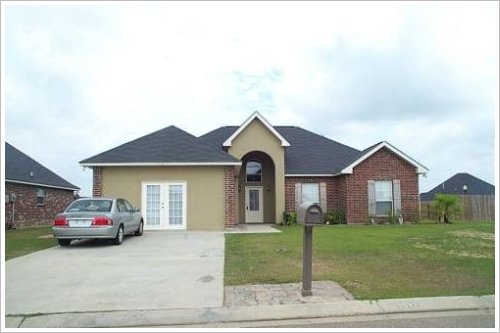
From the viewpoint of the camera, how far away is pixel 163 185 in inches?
822

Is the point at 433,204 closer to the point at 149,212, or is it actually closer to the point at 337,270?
the point at 149,212

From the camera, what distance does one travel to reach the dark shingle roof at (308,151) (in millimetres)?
26766

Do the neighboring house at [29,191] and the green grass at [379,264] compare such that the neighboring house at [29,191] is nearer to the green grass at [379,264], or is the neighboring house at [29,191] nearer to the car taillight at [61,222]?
the car taillight at [61,222]

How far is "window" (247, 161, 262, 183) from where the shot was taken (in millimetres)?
28094

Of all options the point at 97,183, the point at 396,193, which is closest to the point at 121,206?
the point at 97,183

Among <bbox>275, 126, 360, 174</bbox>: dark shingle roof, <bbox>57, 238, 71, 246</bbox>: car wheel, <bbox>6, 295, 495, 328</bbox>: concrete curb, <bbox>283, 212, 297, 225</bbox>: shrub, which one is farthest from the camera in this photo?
<bbox>275, 126, 360, 174</bbox>: dark shingle roof

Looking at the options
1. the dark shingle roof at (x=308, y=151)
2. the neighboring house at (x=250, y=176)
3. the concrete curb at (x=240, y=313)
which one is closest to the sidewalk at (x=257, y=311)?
the concrete curb at (x=240, y=313)

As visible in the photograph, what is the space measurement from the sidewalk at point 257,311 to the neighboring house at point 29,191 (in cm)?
2008

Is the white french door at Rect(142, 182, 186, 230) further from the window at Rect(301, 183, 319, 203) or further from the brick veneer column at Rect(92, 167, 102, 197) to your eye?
the window at Rect(301, 183, 319, 203)

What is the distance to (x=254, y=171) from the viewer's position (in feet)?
92.5

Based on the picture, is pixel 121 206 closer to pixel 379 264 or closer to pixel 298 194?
pixel 379 264

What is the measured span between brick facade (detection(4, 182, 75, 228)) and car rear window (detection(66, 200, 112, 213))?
11263 mm

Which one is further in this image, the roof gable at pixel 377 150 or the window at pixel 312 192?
the window at pixel 312 192

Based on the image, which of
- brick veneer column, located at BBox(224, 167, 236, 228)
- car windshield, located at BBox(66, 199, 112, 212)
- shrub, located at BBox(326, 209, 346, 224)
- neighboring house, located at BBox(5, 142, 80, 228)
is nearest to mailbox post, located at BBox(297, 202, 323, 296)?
car windshield, located at BBox(66, 199, 112, 212)
